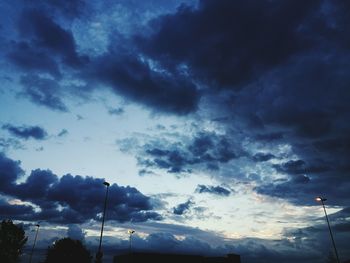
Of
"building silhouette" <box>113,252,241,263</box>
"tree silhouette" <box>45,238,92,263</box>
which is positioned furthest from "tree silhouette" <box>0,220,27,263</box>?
"building silhouette" <box>113,252,241,263</box>

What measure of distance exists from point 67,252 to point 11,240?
49.0ft

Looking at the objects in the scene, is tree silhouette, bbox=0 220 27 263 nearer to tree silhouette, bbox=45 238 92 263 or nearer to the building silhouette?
tree silhouette, bbox=45 238 92 263

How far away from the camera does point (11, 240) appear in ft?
211

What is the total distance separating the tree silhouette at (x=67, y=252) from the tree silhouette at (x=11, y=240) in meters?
10.1

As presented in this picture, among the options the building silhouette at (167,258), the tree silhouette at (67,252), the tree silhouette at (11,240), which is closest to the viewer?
the building silhouette at (167,258)

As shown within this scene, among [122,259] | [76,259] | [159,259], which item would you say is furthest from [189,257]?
[76,259]

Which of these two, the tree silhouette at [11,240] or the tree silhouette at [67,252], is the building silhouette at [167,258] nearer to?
the tree silhouette at [67,252]

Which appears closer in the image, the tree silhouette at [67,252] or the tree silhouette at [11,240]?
the tree silhouette at [11,240]

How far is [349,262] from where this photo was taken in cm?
6284

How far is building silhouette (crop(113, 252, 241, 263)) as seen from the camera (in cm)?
5562

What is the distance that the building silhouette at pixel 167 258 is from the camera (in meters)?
55.6

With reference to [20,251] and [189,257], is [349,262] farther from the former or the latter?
[20,251]

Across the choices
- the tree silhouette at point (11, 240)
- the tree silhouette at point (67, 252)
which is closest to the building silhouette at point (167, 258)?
the tree silhouette at point (67, 252)

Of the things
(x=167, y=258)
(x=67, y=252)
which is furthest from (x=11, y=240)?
(x=167, y=258)
